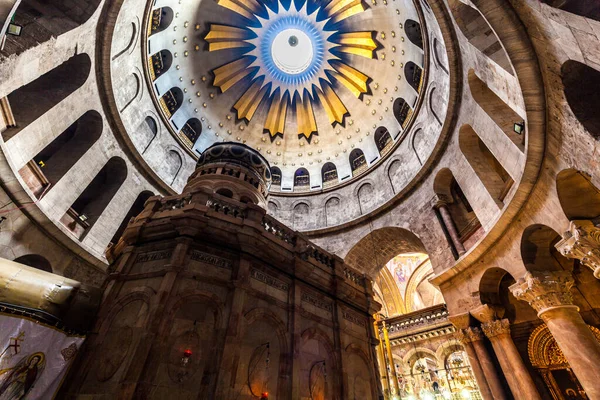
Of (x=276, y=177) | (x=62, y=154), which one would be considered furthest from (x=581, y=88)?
(x=62, y=154)

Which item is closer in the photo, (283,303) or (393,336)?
(283,303)

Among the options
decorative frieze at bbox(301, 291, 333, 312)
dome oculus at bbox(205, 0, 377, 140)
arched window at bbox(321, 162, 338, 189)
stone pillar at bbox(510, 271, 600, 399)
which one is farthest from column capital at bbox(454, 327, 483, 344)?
dome oculus at bbox(205, 0, 377, 140)

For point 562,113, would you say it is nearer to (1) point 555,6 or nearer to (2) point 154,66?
(1) point 555,6

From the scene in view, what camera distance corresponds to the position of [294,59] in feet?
82.6

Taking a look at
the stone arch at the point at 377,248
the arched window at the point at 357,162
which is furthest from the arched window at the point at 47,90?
the arched window at the point at 357,162

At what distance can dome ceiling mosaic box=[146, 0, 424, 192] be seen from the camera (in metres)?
18.2

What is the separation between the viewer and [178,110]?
65.1 ft

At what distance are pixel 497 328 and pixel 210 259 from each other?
10.1m

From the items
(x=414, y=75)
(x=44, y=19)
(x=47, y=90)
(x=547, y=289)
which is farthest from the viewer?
(x=414, y=75)

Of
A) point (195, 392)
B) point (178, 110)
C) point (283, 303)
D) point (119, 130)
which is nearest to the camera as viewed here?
point (195, 392)

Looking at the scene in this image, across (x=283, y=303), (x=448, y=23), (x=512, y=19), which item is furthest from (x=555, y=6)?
(x=283, y=303)

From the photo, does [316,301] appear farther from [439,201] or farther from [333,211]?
[333,211]

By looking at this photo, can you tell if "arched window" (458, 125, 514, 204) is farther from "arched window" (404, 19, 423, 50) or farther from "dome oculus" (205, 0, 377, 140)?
"dome oculus" (205, 0, 377, 140)

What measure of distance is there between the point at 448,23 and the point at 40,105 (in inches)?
662
